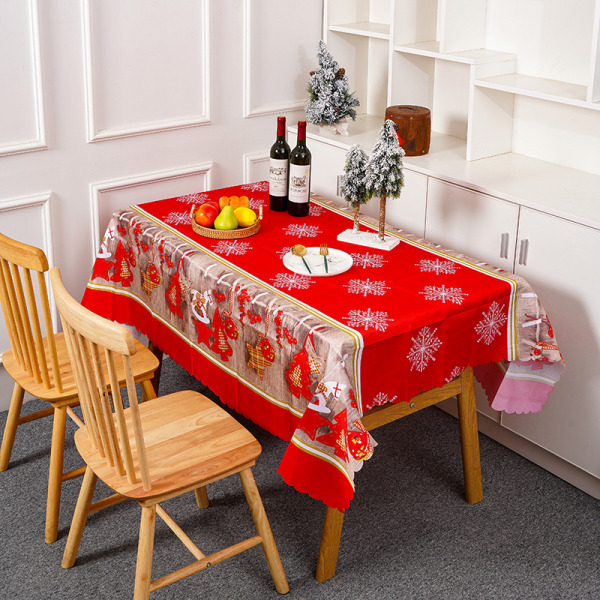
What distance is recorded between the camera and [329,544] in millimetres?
2223

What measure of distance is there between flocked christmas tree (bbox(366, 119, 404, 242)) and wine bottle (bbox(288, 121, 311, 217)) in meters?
0.27

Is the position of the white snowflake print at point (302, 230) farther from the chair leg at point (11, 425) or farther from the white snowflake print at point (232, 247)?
the chair leg at point (11, 425)

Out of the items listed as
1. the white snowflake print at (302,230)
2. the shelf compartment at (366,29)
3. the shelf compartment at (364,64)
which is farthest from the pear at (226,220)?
the shelf compartment at (364,64)

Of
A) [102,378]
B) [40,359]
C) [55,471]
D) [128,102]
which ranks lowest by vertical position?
[55,471]

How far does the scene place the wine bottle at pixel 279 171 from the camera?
8.94ft

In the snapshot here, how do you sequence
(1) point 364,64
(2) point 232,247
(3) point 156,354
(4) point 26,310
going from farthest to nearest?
(1) point 364,64 → (3) point 156,354 → (2) point 232,247 → (4) point 26,310

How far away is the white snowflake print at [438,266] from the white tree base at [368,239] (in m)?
0.14

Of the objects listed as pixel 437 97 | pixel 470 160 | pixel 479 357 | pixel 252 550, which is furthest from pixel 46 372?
pixel 437 97

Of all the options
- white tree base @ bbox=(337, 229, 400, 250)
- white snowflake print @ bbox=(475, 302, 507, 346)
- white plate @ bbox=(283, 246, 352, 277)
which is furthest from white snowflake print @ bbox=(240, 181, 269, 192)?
white snowflake print @ bbox=(475, 302, 507, 346)

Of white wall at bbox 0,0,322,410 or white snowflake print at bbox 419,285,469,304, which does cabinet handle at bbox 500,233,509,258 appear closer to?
white snowflake print at bbox 419,285,469,304

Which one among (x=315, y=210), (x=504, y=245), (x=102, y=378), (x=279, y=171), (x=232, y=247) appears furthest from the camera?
(x=315, y=210)

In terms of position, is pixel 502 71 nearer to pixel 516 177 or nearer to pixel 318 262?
pixel 516 177

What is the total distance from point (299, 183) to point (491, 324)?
848mm

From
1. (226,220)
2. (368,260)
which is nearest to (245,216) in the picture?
(226,220)
